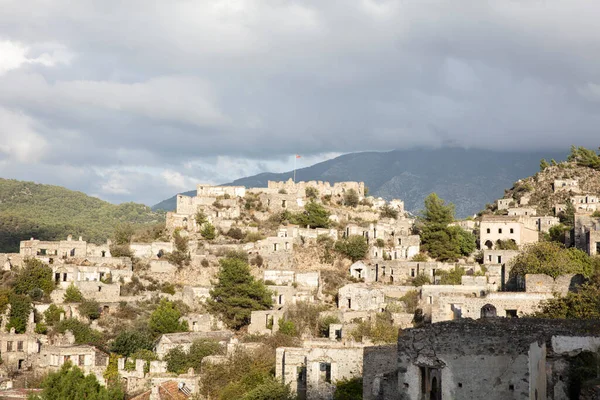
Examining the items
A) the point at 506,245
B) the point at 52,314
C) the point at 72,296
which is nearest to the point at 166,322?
the point at 52,314

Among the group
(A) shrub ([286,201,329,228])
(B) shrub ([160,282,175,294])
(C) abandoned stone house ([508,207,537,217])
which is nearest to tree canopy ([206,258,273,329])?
(B) shrub ([160,282,175,294])

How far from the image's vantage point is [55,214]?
99625 millimetres

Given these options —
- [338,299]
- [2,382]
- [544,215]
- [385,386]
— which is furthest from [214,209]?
[385,386]

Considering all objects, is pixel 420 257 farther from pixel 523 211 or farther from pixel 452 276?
pixel 523 211

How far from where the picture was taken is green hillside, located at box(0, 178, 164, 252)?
81.0 meters

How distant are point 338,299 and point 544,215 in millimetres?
21097

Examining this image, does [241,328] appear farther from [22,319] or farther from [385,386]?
[385,386]

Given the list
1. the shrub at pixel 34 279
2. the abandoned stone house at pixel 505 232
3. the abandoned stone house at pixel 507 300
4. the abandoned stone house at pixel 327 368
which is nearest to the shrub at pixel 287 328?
the abandoned stone house at pixel 507 300

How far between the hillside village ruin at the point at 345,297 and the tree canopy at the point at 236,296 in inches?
37.1

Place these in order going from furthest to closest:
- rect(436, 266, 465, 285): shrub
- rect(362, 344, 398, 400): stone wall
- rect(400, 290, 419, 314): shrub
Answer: rect(436, 266, 465, 285): shrub
rect(400, 290, 419, 314): shrub
rect(362, 344, 398, 400): stone wall

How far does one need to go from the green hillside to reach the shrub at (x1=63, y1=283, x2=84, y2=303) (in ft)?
83.9

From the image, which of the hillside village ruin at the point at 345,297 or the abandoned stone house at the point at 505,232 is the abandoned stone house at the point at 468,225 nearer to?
the hillside village ruin at the point at 345,297

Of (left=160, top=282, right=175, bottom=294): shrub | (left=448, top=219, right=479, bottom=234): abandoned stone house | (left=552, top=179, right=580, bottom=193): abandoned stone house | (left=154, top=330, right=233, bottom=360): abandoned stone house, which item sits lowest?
(left=154, top=330, right=233, bottom=360): abandoned stone house

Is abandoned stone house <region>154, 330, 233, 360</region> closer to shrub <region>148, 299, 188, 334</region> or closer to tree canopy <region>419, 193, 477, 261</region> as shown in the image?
shrub <region>148, 299, 188, 334</region>
